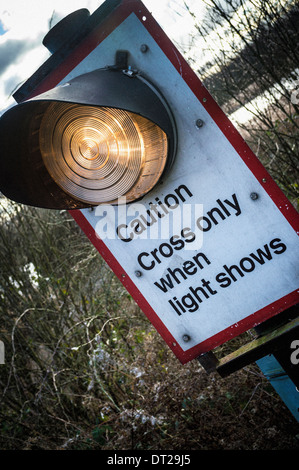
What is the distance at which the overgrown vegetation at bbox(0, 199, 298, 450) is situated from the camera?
3279 mm

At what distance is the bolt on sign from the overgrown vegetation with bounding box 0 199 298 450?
1050mm

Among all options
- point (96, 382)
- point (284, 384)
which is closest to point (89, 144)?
point (284, 384)

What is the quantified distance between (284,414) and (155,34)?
103 inches

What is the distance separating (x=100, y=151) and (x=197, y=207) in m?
0.46

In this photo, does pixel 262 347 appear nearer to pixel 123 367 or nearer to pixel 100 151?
pixel 100 151

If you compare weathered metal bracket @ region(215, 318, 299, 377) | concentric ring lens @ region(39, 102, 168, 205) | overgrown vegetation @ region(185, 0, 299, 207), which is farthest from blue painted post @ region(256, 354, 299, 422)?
overgrown vegetation @ region(185, 0, 299, 207)

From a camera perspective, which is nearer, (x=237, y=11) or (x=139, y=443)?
(x=139, y=443)

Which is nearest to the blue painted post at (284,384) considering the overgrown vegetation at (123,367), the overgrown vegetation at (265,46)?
the overgrown vegetation at (123,367)

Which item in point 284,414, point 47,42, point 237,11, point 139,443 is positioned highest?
point 237,11

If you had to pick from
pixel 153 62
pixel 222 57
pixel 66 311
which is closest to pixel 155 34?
pixel 153 62

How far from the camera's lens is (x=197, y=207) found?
72.9 inches

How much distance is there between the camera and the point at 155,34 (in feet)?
5.94
